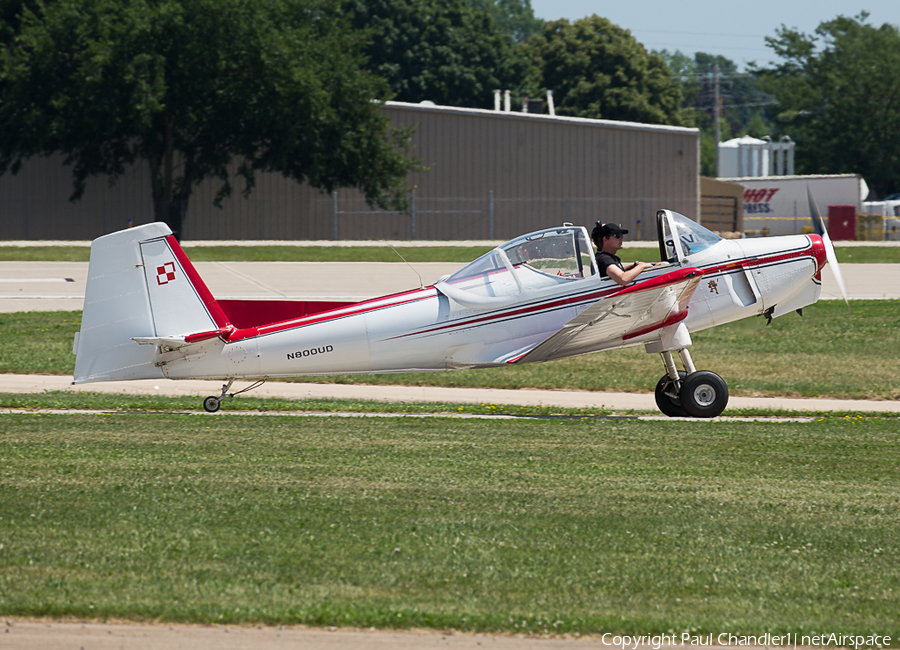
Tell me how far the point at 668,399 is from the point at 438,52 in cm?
6461

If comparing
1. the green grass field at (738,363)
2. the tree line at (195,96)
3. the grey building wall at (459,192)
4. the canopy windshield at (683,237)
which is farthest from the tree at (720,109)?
the canopy windshield at (683,237)

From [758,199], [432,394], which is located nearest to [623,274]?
[432,394]

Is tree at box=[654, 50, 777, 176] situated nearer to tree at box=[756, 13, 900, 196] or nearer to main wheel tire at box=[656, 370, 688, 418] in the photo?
tree at box=[756, 13, 900, 196]

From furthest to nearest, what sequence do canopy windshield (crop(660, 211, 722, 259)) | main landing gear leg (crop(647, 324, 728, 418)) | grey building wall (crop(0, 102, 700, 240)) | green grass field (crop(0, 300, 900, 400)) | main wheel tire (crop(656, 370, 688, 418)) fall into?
grey building wall (crop(0, 102, 700, 240)) < green grass field (crop(0, 300, 900, 400)) < main wheel tire (crop(656, 370, 688, 418)) < main landing gear leg (crop(647, 324, 728, 418)) < canopy windshield (crop(660, 211, 722, 259))

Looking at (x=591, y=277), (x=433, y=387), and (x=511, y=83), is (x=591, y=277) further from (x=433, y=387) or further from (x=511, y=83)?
(x=511, y=83)

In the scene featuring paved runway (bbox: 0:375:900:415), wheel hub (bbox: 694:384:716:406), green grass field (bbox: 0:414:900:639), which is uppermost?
wheel hub (bbox: 694:384:716:406)

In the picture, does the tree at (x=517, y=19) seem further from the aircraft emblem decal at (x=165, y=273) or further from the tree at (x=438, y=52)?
the aircraft emblem decal at (x=165, y=273)

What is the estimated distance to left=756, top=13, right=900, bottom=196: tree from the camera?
235 feet

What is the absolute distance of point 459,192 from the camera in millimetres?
44312

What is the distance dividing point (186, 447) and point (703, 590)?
18.4 ft

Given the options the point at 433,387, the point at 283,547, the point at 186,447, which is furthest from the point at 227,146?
the point at 283,547

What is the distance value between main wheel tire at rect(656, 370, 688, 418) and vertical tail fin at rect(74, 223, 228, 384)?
5.79 m

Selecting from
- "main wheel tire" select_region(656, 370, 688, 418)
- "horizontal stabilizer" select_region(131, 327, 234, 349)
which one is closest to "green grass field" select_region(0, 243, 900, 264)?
"main wheel tire" select_region(656, 370, 688, 418)

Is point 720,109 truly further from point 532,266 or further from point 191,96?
point 532,266
